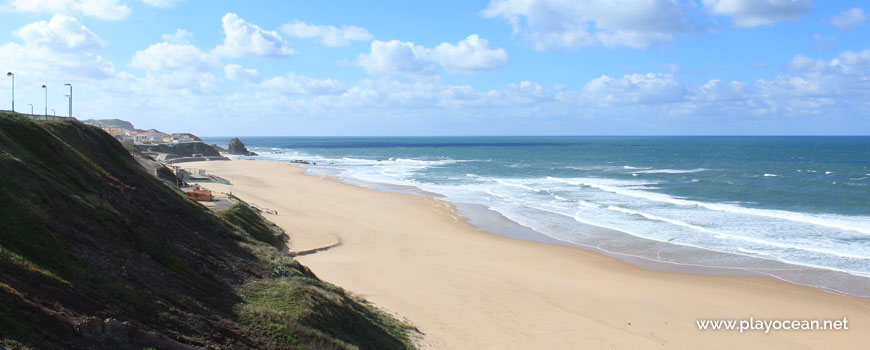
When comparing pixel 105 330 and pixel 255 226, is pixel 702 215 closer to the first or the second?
pixel 255 226

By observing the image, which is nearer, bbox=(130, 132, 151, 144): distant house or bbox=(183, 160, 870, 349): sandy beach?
bbox=(183, 160, 870, 349): sandy beach

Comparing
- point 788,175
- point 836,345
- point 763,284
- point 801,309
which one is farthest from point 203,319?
point 788,175

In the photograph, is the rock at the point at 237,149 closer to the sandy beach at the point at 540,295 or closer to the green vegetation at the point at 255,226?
the sandy beach at the point at 540,295

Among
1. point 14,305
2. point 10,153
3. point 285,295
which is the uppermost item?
point 10,153

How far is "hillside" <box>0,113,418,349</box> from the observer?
23.0 ft

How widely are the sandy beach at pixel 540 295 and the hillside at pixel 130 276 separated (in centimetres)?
242

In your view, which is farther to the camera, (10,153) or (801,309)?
(801,309)

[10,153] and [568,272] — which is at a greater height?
[10,153]

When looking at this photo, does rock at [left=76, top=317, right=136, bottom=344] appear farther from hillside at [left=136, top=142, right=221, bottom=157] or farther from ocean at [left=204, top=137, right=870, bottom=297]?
hillside at [left=136, top=142, right=221, bottom=157]

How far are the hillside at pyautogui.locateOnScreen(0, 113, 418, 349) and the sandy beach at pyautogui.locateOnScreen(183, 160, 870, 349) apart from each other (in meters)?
2.42

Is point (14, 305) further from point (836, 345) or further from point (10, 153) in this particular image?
point (836, 345)

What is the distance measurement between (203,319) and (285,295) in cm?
269

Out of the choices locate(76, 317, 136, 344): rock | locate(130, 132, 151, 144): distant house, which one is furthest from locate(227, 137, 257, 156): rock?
locate(76, 317, 136, 344): rock

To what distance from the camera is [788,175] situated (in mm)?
57969
